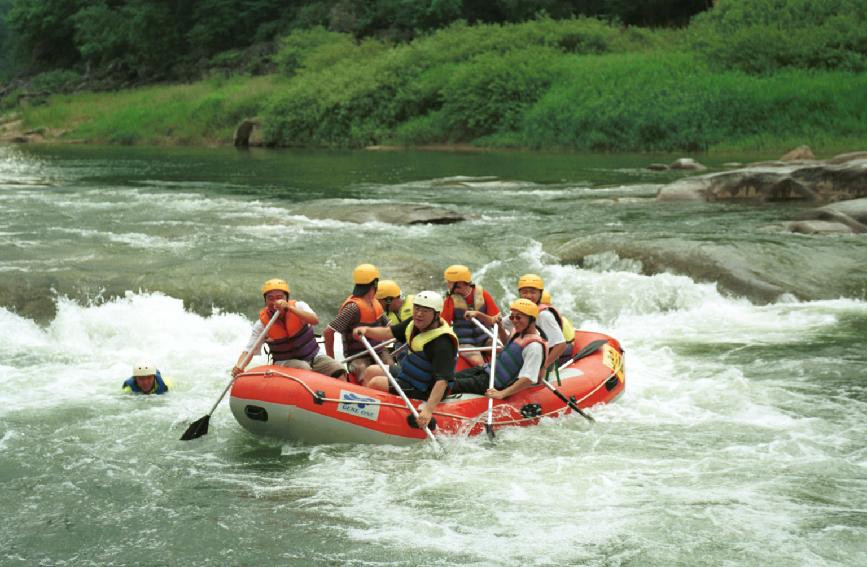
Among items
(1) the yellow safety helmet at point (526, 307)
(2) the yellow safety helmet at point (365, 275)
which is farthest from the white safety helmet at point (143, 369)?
(1) the yellow safety helmet at point (526, 307)

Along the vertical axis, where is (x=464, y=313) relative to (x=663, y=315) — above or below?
above

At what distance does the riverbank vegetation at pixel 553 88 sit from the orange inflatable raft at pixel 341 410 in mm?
20027

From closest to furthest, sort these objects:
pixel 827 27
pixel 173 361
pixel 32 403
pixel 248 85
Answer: pixel 32 403 < pixel 173 361 < pixel 827 27 < pixel 248 85

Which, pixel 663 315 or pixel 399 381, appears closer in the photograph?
pixel 399 381

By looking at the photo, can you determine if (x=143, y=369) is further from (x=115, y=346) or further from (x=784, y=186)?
(x=784, y=186)

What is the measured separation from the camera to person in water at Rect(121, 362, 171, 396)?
8602 mm

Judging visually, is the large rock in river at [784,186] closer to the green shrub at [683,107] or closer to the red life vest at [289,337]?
the green shrub at [683,107]

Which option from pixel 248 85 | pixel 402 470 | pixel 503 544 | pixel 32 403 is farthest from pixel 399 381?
pixel 248 85

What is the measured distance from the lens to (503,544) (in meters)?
5.77

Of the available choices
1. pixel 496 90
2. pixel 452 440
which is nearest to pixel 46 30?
pixel 496 90

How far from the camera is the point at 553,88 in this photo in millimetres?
31688

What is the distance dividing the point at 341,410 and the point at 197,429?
1.12 meters

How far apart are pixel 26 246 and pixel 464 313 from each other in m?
7.41

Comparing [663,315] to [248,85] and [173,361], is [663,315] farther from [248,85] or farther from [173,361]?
[248,85]
